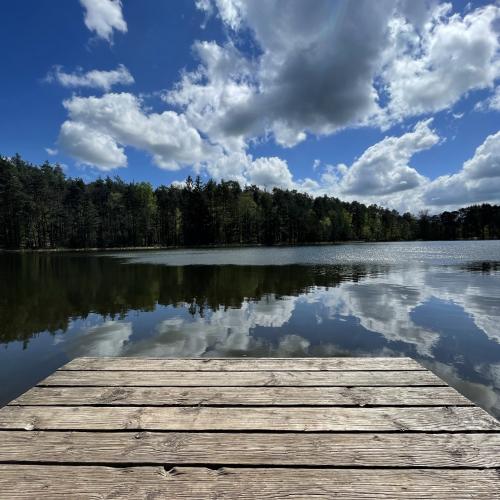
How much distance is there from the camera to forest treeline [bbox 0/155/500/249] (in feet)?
243

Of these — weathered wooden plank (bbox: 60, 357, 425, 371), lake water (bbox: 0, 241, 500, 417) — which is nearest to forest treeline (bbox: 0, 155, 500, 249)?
lake water (bbox: 0, 241, 500, 417)

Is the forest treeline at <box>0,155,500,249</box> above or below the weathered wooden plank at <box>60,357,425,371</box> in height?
above

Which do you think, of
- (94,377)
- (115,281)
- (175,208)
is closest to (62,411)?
(94,377)

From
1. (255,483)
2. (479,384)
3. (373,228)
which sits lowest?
(479,384)

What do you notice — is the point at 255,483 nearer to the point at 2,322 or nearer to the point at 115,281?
the point at 2,322

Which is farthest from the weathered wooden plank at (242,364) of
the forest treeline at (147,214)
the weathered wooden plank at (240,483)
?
the forest treeline at (147,214)

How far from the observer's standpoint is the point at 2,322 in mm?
9305

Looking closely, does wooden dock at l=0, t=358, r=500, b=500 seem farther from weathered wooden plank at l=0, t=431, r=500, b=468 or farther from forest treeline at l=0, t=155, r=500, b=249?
forest treeline at l=0, t=155, r=500, b=249

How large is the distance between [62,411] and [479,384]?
5.79 meters

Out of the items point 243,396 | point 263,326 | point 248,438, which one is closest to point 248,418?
point 248,438

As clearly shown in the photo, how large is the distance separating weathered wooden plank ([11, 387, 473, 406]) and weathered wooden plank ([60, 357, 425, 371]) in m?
0.50

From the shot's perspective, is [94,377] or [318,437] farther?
[94,377]

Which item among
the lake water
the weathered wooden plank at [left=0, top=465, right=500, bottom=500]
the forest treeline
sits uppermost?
the forest treeline

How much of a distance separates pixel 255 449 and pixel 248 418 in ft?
1.21
